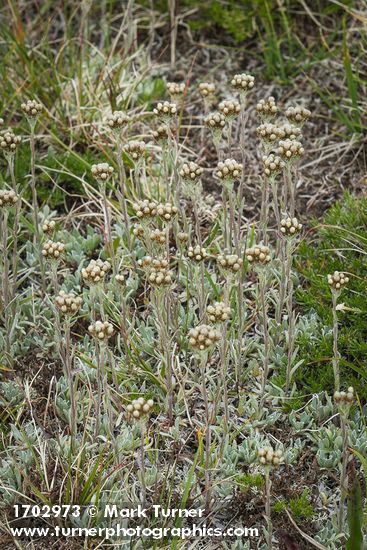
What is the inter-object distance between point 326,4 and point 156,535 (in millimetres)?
4728

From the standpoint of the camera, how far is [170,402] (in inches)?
156

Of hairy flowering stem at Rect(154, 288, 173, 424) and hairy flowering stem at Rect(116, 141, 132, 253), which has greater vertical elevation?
hairy flowering stem at Rect(116, 141, 132, 253)

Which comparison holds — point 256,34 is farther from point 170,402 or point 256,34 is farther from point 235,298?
point 170,402

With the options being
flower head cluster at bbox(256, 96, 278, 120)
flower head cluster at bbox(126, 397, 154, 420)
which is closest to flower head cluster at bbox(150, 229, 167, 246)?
flower head cluster at bbox(126, 397, 154, 420)

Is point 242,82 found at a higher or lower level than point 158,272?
higher

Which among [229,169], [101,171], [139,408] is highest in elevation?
[229,169]

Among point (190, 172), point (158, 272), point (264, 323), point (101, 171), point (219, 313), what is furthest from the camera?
point (101, 171)

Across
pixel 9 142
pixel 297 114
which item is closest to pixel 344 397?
pixel 297 114

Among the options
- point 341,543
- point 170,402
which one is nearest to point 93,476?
point 170,402

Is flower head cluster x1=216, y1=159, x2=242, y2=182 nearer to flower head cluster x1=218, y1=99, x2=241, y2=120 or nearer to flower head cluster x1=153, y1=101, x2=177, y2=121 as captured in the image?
flower head cluster x1=218, y1=99, x2=241, y2=120

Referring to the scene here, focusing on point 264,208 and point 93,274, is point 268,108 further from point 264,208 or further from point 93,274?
point 93,274

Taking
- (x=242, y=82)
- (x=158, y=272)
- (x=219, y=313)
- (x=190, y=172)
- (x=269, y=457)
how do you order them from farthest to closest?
(x=242, y=82)
(x=190, y=172)
(x=158, y=272)
(x=219, y=313)
(x=269, y=457)

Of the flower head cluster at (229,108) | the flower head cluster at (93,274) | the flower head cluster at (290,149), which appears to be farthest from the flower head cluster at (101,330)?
the flower head cluster at (229,108)

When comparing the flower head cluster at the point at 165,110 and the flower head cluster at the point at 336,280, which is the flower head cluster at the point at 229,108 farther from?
the flower head cluster at the point at 336,280
